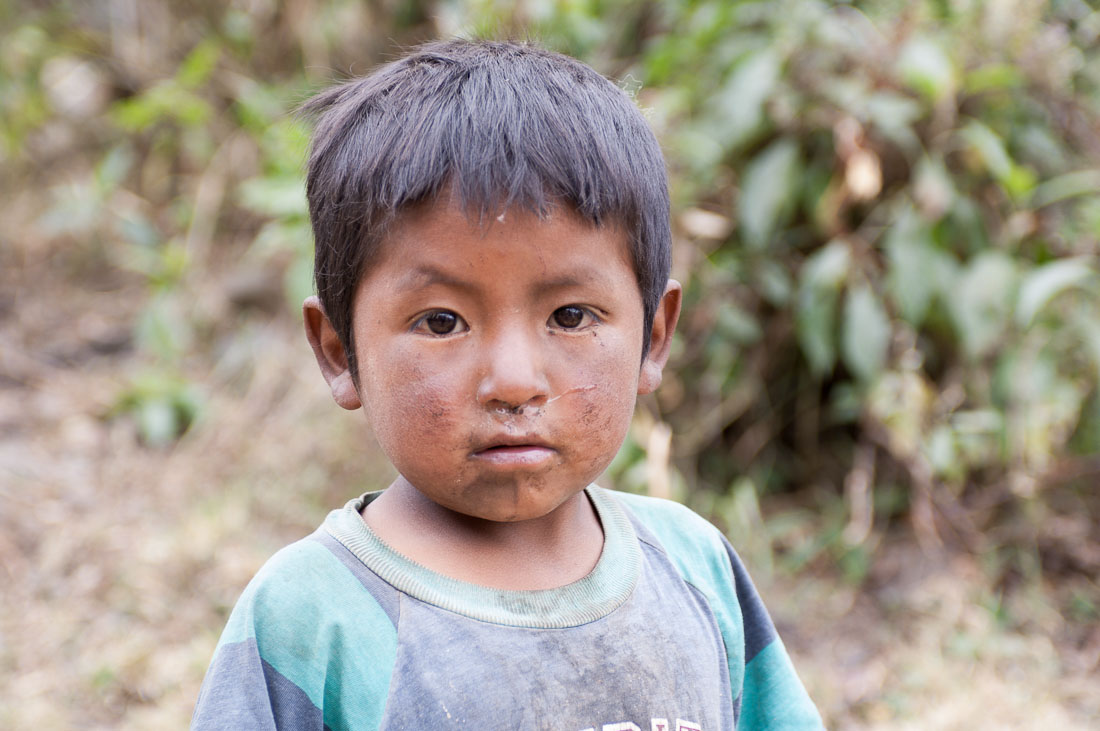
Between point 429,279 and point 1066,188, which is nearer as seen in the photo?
point 429,279

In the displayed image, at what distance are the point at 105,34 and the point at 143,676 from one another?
135 inches

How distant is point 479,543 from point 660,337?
1.25 feet

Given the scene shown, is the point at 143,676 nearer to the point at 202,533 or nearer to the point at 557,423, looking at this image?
the point at 202,533

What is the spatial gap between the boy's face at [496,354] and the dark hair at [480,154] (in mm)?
25

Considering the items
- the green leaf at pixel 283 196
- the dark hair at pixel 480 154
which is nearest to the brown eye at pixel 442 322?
the dark hair at pixel 480 154

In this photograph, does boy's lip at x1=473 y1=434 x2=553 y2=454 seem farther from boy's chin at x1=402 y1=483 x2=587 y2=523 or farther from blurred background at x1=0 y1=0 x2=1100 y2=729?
blurred background at x1=0 y1=0 x2=1100 y2=729

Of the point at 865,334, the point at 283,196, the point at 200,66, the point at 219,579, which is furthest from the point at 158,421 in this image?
the point at 865,334

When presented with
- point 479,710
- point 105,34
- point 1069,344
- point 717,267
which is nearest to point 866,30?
point 717,267

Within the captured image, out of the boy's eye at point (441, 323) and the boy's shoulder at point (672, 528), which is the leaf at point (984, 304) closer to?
the boy's shoulder at point (672, 528)

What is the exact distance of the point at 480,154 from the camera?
3.67 ft

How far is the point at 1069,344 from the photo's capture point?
298cm

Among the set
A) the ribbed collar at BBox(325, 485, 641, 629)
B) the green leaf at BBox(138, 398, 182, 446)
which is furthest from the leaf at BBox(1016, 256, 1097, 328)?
the green leaf at BBox(138, 398, 182, 446)

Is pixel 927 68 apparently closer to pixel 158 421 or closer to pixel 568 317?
pixel 568 317

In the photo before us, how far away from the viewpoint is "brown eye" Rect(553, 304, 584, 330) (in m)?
1.17
